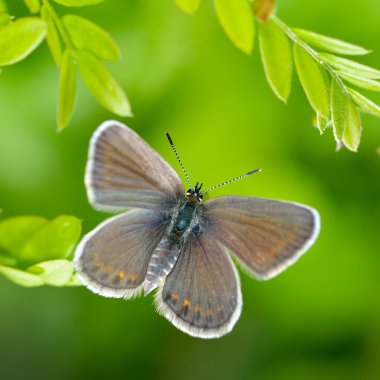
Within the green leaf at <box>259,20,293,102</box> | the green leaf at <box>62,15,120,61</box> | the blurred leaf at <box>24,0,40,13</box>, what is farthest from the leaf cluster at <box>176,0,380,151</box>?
the blurred leaf at <box>24,0,40,13</box>

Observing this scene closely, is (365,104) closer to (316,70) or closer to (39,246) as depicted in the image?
(316,70)

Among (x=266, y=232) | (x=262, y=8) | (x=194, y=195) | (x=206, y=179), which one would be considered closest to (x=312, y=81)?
(x=262, y=8)

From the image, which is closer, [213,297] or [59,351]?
[213,297]

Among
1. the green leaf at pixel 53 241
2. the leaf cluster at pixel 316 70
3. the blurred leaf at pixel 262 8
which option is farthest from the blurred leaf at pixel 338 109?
the green leaf at pixel 53 241

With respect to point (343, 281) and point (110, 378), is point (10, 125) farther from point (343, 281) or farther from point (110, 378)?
point (343, 281)

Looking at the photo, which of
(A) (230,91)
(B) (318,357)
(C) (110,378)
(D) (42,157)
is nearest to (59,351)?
(C) (110,378)
